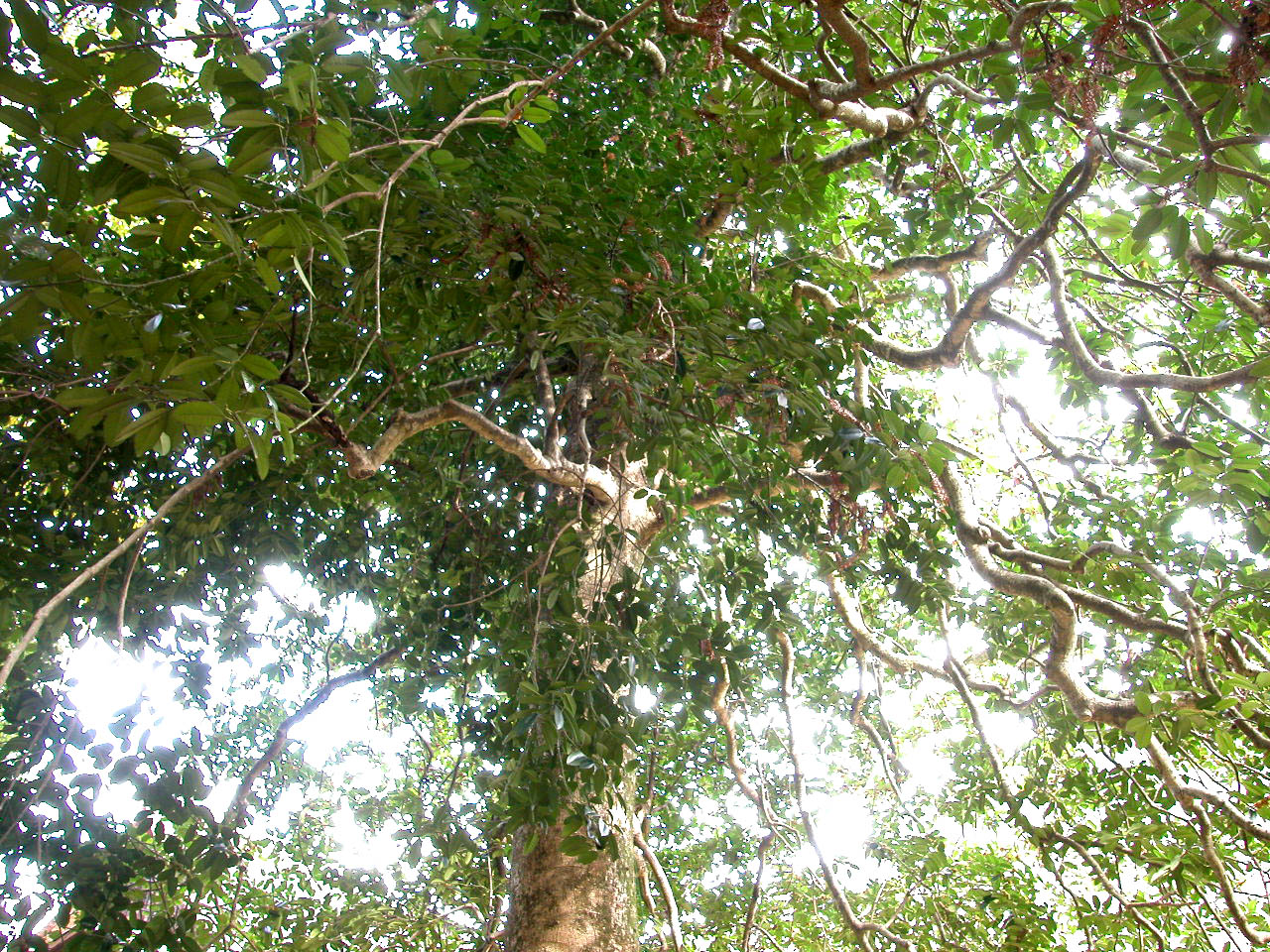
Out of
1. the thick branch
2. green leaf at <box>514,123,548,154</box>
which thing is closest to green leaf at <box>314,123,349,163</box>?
green leaf at <box>514,123,548,154</box>

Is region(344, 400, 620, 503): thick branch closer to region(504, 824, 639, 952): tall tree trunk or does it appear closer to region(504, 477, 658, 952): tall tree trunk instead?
region(504, 477, 658, 952): tall tree trunk

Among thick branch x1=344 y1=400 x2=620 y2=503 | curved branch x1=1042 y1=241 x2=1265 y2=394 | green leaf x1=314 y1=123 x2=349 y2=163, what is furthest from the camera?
curved branch x1=1042 y1=241 x2=1265 y2=394

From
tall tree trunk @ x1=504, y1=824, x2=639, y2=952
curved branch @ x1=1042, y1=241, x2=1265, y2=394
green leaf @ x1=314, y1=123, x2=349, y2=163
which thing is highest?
curved branch @ x1=1042, y1=241, x2=1265, y2=394

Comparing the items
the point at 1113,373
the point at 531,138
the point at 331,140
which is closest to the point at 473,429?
the point at 531,138

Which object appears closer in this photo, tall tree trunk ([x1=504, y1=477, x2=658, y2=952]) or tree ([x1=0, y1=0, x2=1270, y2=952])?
Result: tree ([x1=0, y1=0, x2=1270, y2=952])

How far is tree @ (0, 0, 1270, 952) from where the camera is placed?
1.60m

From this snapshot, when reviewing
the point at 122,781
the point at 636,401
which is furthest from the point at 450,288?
the point at 122,781

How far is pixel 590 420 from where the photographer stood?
12.1ft

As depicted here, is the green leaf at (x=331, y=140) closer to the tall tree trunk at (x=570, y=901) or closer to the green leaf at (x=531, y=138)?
the green leaf at (x=531, y=138)

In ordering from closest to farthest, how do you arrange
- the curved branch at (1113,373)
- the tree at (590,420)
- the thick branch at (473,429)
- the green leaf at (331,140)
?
the green leaf at (331,140)
the tree at (590,420)
the thick branch at (473,429)
the curved branch at (1113,373)

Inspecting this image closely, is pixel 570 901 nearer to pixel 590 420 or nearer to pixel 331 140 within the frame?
pixel 590 420

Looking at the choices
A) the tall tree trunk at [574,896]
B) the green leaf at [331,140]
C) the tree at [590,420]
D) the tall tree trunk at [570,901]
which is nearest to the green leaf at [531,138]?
the tree at [590,420]

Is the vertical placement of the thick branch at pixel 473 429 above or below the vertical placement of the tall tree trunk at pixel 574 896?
above

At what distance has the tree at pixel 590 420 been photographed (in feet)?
5.24
